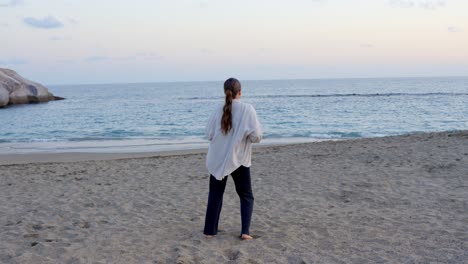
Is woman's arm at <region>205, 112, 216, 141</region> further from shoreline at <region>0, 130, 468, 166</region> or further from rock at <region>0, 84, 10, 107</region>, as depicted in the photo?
rock at <region>0, 84, 10, 107</region>

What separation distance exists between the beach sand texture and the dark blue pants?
19 centimetres

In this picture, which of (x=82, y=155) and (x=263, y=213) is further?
(x=82, y=155)

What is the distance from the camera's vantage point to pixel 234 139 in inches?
189

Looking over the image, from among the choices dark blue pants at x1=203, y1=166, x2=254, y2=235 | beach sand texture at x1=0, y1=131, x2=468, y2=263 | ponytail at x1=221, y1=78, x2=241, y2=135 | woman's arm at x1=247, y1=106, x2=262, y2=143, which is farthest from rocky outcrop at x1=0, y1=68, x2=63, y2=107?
woman's arm at x1=247, y1=106, x2=262, y2=143

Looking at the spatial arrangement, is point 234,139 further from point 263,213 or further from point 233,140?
point 263,213

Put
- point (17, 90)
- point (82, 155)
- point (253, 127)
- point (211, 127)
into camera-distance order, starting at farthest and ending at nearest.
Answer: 1. point (17, 90)
2. point (82, 155)
3. point (211, 127)
4. point (253, 127)

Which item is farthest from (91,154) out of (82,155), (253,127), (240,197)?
(253,127)

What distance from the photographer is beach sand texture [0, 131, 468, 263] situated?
4828mm

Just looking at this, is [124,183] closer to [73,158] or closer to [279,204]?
[279,204]

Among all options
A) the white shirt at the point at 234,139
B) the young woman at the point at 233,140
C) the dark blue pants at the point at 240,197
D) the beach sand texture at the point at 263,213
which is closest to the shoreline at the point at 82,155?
the beach sand texture at the point at 263,213

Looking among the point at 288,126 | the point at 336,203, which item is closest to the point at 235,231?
the point at 336,203

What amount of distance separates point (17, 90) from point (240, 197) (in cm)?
5493

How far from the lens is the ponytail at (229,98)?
4727 mm

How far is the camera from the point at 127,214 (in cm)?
668
